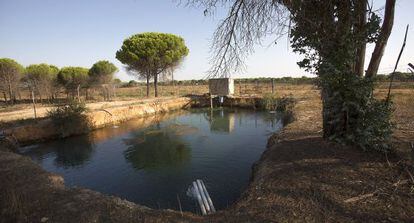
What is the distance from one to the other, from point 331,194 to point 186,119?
46.4 feet

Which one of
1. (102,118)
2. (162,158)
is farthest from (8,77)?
(162,158)

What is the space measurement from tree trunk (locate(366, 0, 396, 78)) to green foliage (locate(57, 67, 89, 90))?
26937 mm

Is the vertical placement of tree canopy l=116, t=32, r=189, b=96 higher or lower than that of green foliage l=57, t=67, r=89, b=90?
higher

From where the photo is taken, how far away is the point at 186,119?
17.8 m

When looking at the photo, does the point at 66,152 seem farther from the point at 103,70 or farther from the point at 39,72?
the point at 39,72

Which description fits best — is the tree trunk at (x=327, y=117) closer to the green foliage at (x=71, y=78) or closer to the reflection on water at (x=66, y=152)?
the reflection on water at (x=66, y=152)

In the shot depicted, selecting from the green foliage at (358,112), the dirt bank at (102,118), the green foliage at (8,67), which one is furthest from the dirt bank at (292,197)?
the green foliage at (8,67)

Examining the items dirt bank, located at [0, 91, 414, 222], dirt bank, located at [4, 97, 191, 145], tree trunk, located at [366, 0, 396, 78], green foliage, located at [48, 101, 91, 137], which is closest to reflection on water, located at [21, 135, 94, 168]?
green foliage, located at [48, 101, 91, 137]

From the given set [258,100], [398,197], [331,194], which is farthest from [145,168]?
[258,100]

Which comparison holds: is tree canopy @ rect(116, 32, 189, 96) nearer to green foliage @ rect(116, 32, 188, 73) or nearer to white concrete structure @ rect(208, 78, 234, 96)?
green foliage @ rect(116, 32, 188, 73)

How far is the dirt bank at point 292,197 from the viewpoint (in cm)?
363

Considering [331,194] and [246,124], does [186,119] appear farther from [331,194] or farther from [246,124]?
[331,194]

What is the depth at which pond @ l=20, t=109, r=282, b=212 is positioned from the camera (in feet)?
22.4

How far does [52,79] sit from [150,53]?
1061cm
